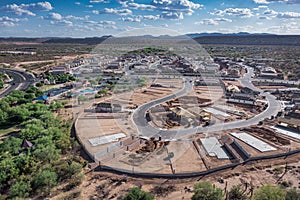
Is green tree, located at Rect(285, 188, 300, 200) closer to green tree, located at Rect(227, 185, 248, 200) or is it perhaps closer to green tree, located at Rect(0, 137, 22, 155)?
green tree, located at Rect(227, 185, 248, 200)

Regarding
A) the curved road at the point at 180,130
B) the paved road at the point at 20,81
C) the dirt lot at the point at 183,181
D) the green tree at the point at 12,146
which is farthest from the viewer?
the paved road at the point at 20,81

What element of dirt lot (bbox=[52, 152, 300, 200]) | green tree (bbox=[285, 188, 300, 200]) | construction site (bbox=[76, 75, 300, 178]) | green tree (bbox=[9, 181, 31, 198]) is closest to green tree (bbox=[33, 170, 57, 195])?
green tree (bbox=[9, 181, 31, 198])

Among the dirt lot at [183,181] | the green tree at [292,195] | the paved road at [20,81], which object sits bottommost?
the dirt lot at [183,181]

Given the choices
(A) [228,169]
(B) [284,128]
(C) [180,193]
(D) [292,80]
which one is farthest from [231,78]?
(C) [180,193]

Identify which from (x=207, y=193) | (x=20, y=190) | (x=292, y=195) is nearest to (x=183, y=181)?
(x=207, y=193)

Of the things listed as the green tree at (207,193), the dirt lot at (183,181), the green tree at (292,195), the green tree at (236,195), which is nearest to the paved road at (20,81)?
the dirt lot at (183,181)

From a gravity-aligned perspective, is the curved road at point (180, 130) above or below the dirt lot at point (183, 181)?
above

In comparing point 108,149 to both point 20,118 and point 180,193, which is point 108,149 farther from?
point 20,118

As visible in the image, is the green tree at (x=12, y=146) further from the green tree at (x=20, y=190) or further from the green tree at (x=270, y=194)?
the green tree at (x=270, y=194)

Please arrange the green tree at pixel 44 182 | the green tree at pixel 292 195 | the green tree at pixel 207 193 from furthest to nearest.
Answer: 1. the green tree at pixel 44 182
2. the green tree at pixel 207 193
3. the green tree at pixel 292 195

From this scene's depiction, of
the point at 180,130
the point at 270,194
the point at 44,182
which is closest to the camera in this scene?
the point at 270,194

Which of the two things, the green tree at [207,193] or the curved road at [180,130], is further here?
the curved road at [180,130]

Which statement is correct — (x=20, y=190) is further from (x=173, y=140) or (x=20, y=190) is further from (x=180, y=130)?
(x=180, y=130)
